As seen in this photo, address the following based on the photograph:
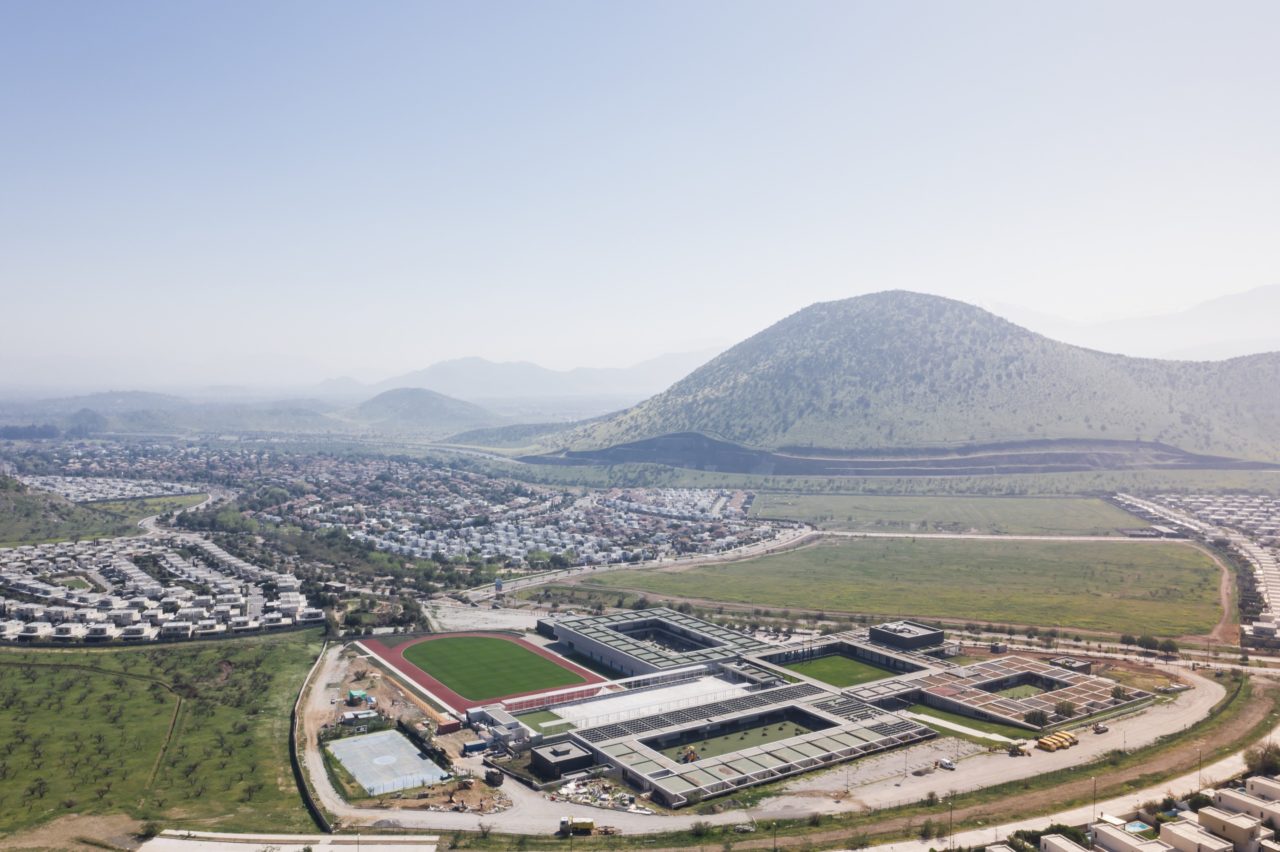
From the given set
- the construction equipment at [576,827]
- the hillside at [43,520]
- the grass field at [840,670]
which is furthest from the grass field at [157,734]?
the hillside at [43,520]

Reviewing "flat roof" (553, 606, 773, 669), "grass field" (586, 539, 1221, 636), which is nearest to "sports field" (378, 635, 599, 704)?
"flat roof" (553, 606, 773, 669)

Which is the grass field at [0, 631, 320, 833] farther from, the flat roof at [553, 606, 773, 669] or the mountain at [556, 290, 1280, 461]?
the mountain at [556, 290, 1280, 461]

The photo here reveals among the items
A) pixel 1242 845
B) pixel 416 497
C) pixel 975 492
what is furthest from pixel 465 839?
pixel 975 492

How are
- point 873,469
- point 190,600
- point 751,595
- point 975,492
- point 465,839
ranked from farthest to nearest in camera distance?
1. point 873,469
2. point 975,492
3. point 751,595
4. point 190,600
5. point 465,839

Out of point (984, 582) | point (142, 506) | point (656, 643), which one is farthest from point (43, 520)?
point (984, 582)

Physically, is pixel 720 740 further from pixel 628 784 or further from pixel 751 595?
pixel 751 595

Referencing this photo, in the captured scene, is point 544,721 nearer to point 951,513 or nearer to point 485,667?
point 485,667
